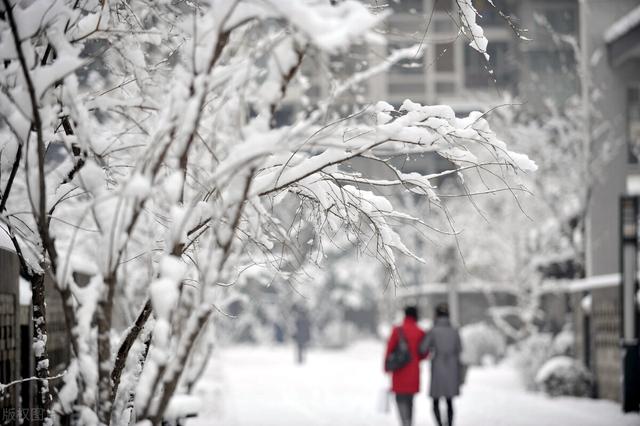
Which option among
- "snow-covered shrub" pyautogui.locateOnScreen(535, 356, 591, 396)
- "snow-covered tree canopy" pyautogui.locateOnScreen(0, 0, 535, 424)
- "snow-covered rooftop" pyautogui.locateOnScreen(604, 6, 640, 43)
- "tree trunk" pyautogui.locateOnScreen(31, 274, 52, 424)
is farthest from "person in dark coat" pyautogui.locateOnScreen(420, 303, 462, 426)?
"tree trunk" pyautogui.locateOnScreen(31, 274, 52, 424)

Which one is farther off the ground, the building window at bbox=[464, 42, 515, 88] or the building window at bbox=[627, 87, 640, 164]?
the building window at bbox=[464, 42, 515, 88]

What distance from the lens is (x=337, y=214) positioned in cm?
443

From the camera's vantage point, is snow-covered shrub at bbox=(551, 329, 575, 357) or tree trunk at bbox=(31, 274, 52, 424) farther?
snow-covered shrub at bbox=(551, 329, 575, 357)

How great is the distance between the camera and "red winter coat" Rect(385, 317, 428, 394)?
10.3 m

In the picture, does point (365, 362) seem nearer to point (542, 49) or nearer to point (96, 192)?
point (542, 49)

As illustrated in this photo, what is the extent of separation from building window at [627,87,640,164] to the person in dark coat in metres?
8.39

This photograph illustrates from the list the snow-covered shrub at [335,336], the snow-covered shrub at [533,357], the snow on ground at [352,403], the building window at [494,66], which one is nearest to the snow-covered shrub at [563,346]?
the snow-covered shrub at [533,357]

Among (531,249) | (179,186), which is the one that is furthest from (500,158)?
(531,249)

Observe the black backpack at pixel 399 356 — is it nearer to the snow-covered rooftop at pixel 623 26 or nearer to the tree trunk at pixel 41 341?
the tree trunk at pixel 41 341

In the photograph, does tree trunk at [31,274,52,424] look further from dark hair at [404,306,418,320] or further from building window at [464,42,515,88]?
building window at [464,42,515,88]

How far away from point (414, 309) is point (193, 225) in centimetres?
699

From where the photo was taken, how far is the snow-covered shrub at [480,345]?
24.5 meters

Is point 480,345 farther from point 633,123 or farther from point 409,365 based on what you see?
point 409,365

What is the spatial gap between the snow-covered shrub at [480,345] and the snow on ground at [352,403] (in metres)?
0.58
